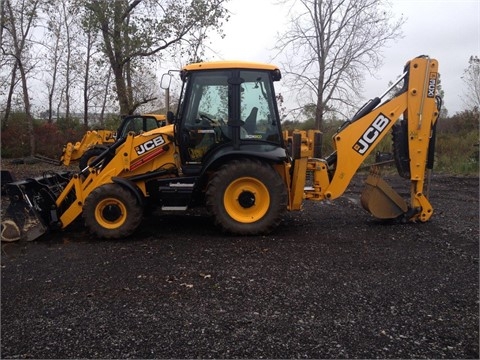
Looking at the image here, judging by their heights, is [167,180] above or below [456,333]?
above

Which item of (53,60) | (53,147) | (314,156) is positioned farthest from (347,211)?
(53,60)

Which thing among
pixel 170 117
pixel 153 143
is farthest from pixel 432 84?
pixel 153 143

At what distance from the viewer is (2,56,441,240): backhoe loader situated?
19.6 feet

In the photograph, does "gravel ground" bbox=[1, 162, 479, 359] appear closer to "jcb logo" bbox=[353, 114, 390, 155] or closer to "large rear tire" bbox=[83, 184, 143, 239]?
"large rear tire" bbox=[83, 184, 143, 239]

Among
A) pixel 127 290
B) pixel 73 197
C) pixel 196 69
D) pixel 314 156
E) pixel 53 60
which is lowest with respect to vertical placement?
pixel 127 290

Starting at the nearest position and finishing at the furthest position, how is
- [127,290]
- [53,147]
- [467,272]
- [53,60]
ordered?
1. [127,290]
2. [467,272]
3. [53,147]
4. [53,60]

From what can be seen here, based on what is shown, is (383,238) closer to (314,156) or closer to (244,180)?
(314,156)

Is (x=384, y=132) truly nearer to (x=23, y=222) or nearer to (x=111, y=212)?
(x=111, y=212)

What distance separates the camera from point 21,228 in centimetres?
591

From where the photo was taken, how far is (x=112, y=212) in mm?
6012

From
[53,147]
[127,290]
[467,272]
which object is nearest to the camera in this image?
[127,290]

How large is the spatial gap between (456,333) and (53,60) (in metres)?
25.3

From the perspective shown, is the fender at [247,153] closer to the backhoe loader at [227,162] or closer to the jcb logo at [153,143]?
the backhoe loader at [227,162]

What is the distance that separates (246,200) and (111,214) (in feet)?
6.18
